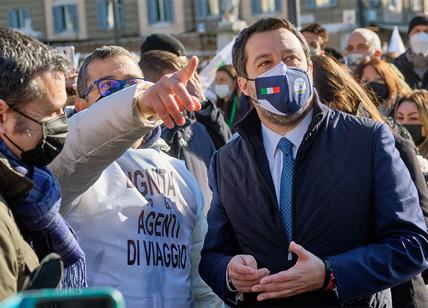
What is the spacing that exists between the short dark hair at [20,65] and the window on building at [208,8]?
122ft

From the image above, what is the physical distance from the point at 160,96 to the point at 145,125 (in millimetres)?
210

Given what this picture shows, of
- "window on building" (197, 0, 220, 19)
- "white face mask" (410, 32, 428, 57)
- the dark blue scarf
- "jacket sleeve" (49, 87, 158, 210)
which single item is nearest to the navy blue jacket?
"jacket sleeve" (49, 87, 158, 210)

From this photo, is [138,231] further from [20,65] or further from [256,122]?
[20,65]

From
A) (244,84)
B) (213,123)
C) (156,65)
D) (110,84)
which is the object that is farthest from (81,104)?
(213,123)

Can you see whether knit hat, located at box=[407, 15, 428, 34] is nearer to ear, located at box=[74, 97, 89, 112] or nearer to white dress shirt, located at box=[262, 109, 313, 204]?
ear, located at box=[74, 97, 89, 112]

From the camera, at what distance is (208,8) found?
132 feet

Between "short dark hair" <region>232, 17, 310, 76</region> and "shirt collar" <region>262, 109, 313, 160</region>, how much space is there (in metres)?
0.27

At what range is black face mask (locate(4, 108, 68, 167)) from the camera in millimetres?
2852

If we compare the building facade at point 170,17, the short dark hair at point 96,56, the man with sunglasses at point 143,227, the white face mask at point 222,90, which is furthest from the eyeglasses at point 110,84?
the building facade at point 170,17

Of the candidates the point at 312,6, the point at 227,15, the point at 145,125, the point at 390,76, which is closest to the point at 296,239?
the point at 145,125

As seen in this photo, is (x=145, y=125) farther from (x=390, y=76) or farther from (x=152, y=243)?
(x=390, y=76)

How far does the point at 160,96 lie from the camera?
9.19 feet

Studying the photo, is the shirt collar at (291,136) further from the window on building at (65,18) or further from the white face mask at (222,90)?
the window on building at (65,18)

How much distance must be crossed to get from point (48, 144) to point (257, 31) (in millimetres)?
1147
